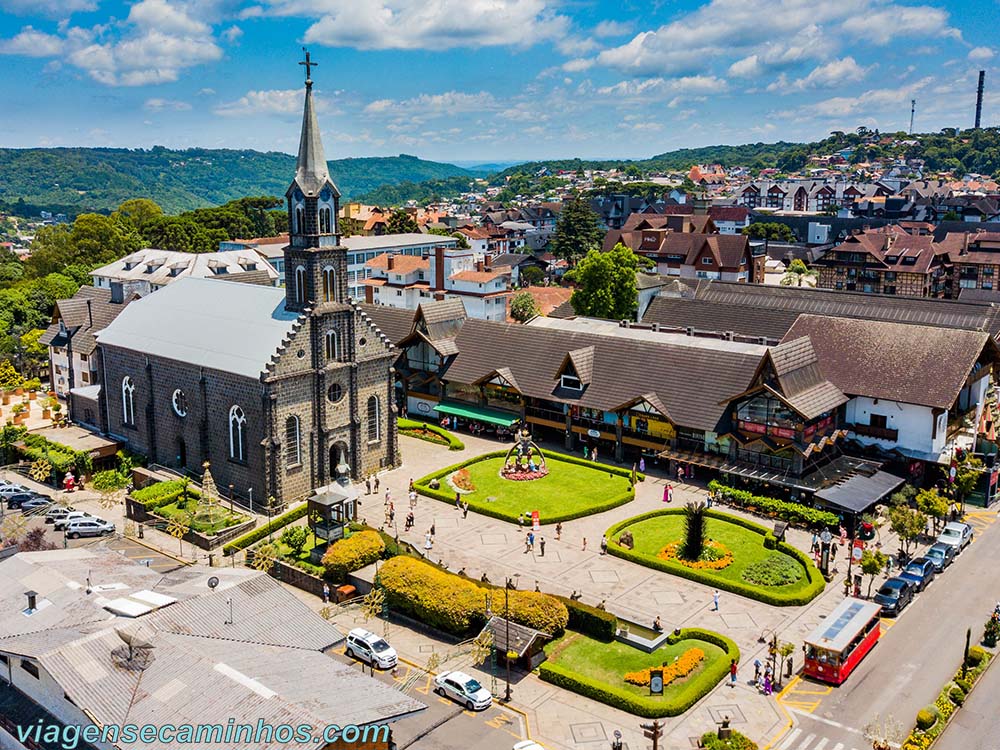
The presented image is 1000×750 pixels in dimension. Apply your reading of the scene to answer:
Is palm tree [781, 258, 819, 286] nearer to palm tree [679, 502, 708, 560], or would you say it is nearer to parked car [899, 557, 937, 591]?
parked car [899, 557, 937, 591]

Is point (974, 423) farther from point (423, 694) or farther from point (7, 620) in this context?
point (7, 620)

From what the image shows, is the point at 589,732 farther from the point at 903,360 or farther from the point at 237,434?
the point at 903,360

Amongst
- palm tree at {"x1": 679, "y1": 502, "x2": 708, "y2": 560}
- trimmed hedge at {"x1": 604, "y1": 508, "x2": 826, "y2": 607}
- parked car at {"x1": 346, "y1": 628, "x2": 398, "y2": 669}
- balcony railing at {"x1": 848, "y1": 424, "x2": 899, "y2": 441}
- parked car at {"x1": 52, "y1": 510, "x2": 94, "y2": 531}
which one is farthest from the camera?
balcony railing at {"x1": 848, "y1": 424, "x2": 899, "y2": 441}

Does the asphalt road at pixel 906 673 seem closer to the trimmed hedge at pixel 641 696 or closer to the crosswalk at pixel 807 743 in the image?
the crosswalk at pixel 807 743

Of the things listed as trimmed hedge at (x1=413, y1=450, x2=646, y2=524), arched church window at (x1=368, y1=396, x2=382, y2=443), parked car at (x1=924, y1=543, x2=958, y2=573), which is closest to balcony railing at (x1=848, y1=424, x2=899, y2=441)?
parked car at (x1=924, y1=543, x2=958, y2=573)

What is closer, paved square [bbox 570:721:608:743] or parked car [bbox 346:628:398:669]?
paved square [bbox 570:721:608:743]

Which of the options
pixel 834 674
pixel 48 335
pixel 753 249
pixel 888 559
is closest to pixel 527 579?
pixel 834 674
